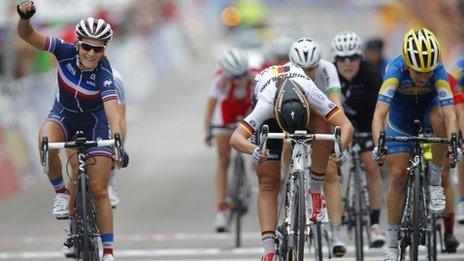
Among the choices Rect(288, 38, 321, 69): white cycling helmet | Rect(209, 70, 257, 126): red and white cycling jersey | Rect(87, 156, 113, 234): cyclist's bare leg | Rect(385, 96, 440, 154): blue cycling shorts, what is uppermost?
Rect(209, 70, 257, 126): red and white cycling jersey

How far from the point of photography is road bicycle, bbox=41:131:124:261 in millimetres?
12203

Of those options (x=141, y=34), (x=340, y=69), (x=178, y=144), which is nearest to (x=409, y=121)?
(x=340, y=69)

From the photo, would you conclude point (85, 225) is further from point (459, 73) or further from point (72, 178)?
point (459, 73)

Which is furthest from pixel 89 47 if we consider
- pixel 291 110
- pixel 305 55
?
pixel 305 55

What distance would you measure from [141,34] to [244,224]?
2578 cm

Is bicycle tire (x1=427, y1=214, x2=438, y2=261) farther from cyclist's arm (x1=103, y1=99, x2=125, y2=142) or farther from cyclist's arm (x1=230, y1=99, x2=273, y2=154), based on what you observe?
cyclist's arm (x1=103, y1=99, x2=125, y2=142)

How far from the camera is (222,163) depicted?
17516mm

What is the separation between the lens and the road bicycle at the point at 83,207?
40.0 feet

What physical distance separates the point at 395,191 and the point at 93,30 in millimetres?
2849

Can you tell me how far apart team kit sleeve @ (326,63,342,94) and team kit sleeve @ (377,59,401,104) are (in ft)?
3.73

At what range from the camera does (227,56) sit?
55.0 ft

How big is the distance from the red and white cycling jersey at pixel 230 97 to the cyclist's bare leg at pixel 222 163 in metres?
0.18

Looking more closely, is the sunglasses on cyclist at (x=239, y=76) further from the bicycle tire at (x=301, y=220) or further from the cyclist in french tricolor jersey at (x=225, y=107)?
the bicycle tire at (x=301, y=220)

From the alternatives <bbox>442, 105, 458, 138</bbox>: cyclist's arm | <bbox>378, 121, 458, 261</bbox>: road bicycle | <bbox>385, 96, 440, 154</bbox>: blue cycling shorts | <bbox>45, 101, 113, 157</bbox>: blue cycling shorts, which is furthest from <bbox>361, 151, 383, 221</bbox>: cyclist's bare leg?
<bbox>45, 101, 113, 157</bbox>: blue cycling shorts
